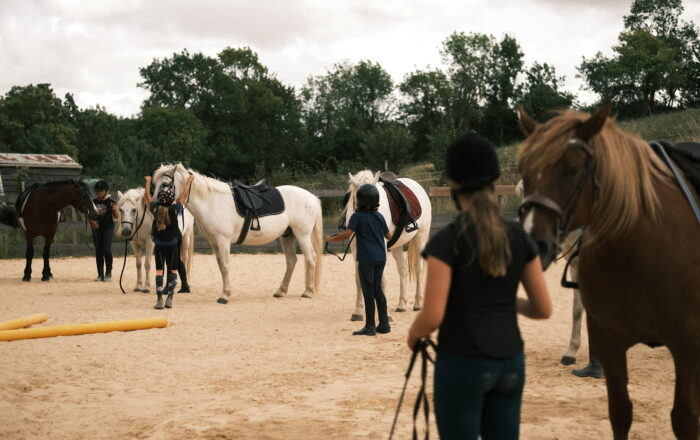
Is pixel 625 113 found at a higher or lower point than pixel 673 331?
higher

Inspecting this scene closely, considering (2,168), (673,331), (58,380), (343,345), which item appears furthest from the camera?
(2,168)

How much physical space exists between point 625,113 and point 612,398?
46.8 m

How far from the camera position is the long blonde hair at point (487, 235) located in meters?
2.13

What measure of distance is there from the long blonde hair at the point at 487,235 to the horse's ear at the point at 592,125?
82cm

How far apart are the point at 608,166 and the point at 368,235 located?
4748mm

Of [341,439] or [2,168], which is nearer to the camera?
[341,439]

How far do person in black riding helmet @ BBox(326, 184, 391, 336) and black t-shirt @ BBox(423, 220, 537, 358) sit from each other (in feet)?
17.0

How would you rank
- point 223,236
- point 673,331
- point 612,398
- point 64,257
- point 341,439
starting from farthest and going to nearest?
point 64,257
point 223,236
point 341,439
point 612,398
point 673,331

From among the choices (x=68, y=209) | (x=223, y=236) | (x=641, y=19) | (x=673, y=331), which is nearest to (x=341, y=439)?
(x=673, y=331)

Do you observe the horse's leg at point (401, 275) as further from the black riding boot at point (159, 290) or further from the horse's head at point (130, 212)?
the horse's head at point (130, 212)

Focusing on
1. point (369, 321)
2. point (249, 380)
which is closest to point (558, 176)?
point (249, 380)

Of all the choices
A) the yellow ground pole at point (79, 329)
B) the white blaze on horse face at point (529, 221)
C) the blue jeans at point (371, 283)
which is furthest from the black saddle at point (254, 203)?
the white blaze on horse face at point (529, 221)

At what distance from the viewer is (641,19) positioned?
55000 millimetres

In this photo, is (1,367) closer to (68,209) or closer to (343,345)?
(343,345)
